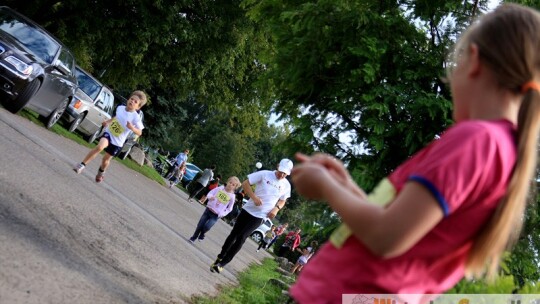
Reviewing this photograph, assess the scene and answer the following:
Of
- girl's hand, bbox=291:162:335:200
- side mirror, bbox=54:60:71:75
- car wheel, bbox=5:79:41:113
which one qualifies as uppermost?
side mirror, bbox=54:60:71:75

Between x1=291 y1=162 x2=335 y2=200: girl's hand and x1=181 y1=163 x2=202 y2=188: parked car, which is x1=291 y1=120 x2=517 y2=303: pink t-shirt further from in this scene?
x1=181 y1=163 x2=202 y2=188: parked car

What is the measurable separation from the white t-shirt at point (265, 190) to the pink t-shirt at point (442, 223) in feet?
26.0

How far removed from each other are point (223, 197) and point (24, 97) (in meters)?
4.84

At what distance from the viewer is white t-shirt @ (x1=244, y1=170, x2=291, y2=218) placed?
9922mm

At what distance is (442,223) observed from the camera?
172cm

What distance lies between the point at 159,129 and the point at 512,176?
38.1 meters

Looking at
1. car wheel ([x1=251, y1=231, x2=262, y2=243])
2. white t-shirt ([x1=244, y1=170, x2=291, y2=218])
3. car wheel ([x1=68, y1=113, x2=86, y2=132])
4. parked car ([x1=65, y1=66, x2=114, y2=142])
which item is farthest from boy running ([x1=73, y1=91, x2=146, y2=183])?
car wheel ([x1=251, y1=231, x2=262, y2=243])

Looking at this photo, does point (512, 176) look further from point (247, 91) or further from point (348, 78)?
point (247, 91)

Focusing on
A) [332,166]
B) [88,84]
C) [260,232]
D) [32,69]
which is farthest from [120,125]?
[260,232]

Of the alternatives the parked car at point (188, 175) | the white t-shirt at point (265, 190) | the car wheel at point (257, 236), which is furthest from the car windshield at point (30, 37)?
the parked car at point (188, 175)

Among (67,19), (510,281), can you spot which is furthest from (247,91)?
(510,281)

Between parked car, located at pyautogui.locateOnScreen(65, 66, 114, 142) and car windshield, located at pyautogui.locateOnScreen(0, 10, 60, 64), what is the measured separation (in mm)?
4020

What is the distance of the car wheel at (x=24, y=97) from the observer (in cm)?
1347

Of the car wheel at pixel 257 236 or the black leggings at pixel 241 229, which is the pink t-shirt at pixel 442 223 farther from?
the car wheel at pixel 257 236
